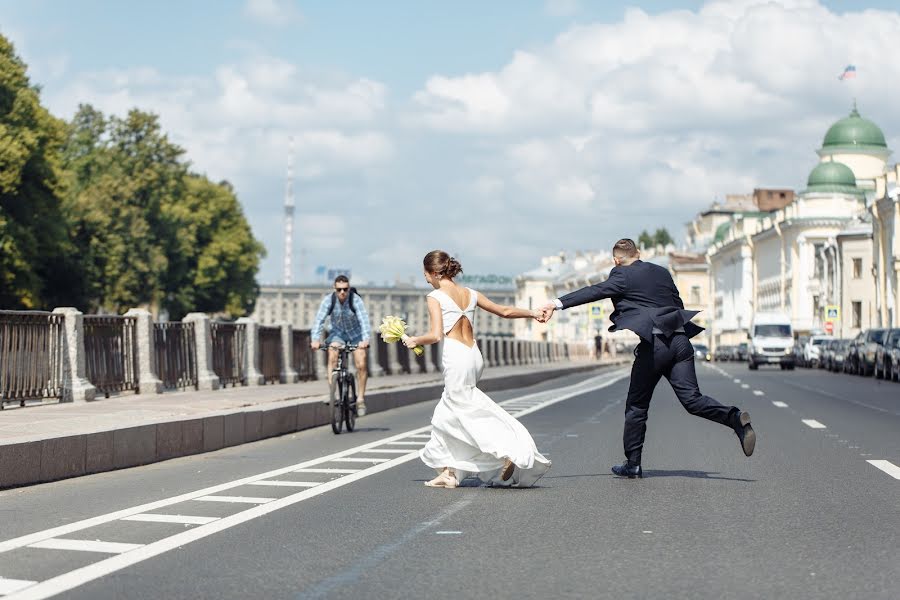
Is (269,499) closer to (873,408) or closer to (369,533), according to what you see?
(369,533)

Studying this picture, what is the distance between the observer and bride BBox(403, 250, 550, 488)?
35.9ft

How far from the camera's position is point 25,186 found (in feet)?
186

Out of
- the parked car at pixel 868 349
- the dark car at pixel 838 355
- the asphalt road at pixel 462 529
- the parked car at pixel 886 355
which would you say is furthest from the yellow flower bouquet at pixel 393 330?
the dark car at pixel 838 355

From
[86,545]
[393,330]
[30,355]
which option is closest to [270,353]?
[30,355]

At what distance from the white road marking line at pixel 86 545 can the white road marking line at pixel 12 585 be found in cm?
97

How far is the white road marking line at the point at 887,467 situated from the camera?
12.1 m

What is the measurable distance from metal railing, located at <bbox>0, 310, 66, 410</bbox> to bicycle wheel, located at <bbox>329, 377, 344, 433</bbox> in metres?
4.04

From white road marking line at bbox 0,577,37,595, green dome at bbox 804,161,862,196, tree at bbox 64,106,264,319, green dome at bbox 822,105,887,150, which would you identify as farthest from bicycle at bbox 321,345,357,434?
green dome at bbox 822,105,887,150

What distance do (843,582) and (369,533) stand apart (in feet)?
9.30

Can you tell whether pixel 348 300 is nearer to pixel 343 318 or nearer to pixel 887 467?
pixel 343 318

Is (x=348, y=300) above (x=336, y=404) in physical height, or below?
above

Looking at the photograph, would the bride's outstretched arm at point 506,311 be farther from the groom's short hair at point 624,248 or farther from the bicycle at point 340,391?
the bicycle at point 340,391

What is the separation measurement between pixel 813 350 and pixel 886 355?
99.2 feet

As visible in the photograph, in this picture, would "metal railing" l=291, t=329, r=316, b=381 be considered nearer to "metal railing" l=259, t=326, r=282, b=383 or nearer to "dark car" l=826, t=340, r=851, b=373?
"metal railing" l=259, t=326, r=282, b=383
